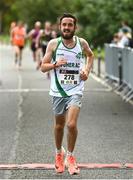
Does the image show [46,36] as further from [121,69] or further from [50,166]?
[50,166]

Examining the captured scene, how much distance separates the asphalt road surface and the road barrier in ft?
1.12

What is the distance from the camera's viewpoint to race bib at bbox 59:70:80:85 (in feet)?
27.6

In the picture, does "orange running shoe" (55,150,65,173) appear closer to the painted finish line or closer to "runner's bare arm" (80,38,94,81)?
the painted finish line

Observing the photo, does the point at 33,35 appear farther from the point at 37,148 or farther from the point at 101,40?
the point at 37,148

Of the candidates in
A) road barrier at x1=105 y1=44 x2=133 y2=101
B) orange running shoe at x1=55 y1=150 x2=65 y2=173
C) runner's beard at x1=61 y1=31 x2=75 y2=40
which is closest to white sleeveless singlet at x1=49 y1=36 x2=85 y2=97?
runner's beard at x1=61 y1=31 x2=75 y2=40

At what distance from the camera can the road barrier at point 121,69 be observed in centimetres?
1720

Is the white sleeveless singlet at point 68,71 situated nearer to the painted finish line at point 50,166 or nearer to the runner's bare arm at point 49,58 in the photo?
the runner's bare arm at point 49,58

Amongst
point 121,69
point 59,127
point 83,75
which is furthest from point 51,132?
point 121,69

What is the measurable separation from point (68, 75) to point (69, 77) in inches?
1.1

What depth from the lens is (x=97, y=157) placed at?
374 inches

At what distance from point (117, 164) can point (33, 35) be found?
756 inches

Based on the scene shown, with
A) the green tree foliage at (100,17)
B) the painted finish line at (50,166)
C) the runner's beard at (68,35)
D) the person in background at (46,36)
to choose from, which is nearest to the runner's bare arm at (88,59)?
the runner's beard at (68,35)

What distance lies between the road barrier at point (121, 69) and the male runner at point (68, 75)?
27.6ft

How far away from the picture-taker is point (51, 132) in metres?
11.9
